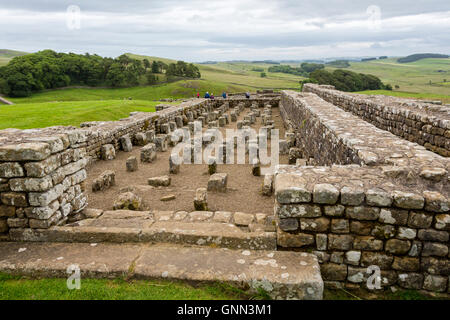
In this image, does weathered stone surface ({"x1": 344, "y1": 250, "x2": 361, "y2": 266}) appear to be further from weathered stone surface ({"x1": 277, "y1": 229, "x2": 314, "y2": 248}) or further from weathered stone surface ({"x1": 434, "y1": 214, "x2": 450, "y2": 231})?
weathered stone surface ({"x1": 434, "y1": 214, "x2": 450, "y2": 231})

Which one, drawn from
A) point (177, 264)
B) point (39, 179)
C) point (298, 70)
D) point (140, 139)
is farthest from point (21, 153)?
point (298, 70)

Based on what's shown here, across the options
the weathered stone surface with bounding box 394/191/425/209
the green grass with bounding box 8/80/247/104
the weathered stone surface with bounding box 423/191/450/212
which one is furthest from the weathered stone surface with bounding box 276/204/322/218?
the green grass with bounding box 8/80/247/104

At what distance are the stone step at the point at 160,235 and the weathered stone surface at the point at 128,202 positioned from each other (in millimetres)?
1849

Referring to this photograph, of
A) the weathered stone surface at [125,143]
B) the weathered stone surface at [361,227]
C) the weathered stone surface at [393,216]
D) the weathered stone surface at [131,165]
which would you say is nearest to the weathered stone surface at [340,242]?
the weathered stone surface at [361,227]

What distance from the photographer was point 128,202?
704 centimetres

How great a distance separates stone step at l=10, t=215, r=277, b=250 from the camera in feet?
14.5

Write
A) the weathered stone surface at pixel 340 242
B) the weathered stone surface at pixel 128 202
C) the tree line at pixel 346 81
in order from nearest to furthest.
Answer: the weathered stone surface at pixel 340 242 → the weathered stone surface at pixel 128 202 → the tree line at pixel 346 81

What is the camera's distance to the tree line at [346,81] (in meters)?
70.1

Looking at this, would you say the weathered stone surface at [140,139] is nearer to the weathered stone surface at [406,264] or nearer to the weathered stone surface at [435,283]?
the weathered stone surface at [406,264]

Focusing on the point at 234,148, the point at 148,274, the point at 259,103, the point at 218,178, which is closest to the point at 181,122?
the point at 234,148

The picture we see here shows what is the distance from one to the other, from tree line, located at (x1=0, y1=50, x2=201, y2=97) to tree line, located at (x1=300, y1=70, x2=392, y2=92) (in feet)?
117

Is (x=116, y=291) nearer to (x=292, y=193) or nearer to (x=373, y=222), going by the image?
(x=292, y=193)

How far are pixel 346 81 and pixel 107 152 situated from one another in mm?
72849
